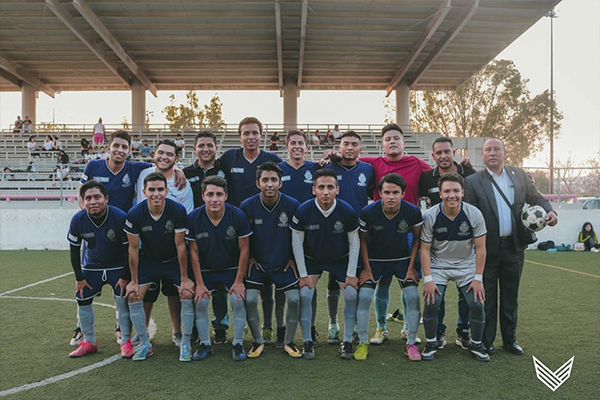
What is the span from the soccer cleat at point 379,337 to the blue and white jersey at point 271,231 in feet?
3.63

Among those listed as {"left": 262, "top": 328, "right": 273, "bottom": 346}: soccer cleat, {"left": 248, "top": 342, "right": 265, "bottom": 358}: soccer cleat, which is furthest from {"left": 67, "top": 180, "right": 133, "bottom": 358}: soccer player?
{"left": 262, "top": 328, "right": 273, "bottom": 346}: soccer cleat

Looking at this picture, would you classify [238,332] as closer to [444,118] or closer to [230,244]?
[230,244]

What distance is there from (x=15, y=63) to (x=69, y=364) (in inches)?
998

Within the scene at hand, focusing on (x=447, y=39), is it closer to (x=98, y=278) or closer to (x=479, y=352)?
(x=479, y=352)

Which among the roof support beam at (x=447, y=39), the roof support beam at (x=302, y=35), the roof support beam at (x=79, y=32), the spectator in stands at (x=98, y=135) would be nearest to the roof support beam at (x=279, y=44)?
the roof support beam at (x=302, y=35)

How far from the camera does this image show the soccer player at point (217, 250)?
13.3 feet

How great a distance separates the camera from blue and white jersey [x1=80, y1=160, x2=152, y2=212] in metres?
4.56

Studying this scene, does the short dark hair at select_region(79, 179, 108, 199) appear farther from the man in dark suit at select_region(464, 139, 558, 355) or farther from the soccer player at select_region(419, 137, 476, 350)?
the man in dark suit at select_region(464, 139, 558, 355)

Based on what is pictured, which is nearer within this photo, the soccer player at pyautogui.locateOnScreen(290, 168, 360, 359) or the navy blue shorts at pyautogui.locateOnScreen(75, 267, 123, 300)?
the soccer player at pyautogui.locateOnScreen(290, 168, 360, 359)

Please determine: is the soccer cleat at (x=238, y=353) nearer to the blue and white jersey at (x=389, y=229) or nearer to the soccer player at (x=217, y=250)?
the soccer player at (x=217, y=250)

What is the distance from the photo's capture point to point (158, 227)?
4.09m

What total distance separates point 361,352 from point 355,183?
1.60 metres

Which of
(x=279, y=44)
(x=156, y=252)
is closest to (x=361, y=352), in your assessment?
(x=156, y=252)

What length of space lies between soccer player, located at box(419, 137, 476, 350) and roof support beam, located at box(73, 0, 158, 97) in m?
16.4
